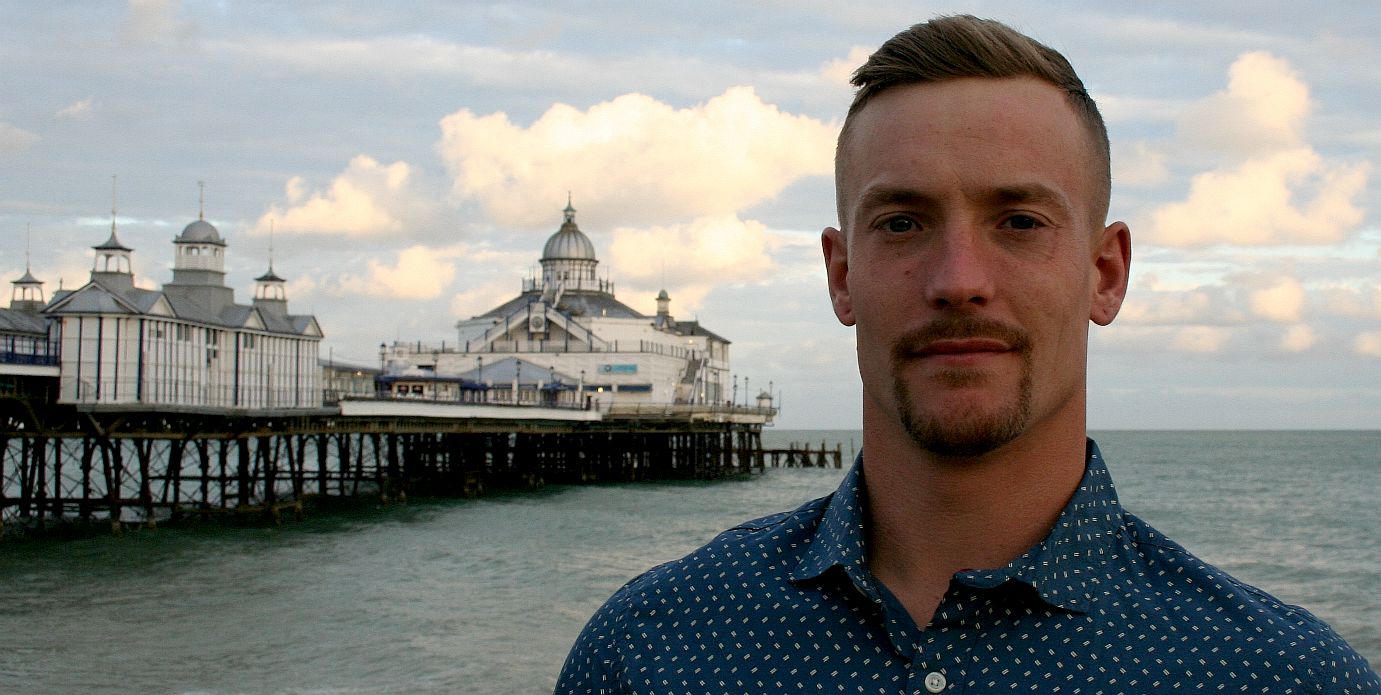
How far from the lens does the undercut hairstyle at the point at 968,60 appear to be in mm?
2297

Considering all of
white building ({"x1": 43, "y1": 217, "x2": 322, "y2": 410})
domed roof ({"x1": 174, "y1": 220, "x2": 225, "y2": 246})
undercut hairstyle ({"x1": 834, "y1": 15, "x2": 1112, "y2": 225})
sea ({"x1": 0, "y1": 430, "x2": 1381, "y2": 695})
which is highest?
domed roof ({"x1": 174, "y1": 220, "x2": 225, "y2": 246})

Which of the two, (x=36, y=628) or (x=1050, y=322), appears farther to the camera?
(x=36, y=628)

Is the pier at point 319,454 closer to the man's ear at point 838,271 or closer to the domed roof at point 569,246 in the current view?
the domed roof at point 569,246

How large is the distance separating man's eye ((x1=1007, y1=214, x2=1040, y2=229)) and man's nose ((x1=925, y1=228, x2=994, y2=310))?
67mm

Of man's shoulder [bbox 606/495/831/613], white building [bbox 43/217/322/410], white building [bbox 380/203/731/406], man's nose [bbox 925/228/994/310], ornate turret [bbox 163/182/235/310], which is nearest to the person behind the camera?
man's nose [bbox 925/228/994/310]

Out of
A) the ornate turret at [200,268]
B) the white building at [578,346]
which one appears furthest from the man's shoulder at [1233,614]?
the white building at [578,346]

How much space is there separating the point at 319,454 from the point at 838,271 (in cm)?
4737

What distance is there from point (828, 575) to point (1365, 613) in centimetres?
2786

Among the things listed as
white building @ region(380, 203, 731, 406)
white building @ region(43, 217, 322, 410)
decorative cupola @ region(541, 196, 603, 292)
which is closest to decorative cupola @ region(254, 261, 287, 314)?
white building @ region(43, 217, 322, 410)

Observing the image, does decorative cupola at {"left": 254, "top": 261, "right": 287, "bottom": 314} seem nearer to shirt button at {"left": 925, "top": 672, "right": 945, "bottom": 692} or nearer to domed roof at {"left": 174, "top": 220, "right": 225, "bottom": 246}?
domed roof at {"left": 174, "top": 220, "right": 225, "bottom": 246}

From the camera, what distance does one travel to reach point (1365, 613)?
26562mm

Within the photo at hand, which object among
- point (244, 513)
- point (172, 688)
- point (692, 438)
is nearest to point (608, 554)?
point (244, 513)

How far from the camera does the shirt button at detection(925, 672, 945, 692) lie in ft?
7.03

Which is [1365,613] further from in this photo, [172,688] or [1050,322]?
[1050,322]
